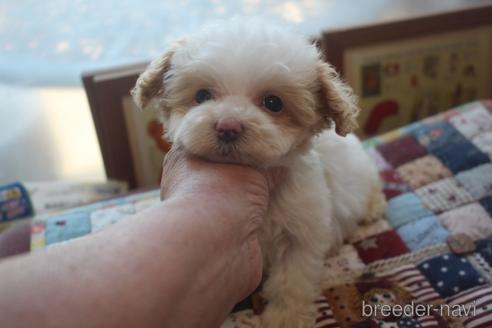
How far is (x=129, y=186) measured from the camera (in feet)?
6.17

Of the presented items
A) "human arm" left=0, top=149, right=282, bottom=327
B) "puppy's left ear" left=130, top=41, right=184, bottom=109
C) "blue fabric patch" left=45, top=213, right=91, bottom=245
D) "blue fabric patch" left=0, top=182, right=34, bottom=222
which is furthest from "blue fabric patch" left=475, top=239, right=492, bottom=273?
"blue fabric patch" left=0, top=182, right=34, bottom=222

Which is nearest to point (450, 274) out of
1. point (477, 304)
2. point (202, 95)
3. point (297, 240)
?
point (477, 304)

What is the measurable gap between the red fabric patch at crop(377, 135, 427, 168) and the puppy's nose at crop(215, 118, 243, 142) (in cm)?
88

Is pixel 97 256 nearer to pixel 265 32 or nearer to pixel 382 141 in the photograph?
pixel 265 32

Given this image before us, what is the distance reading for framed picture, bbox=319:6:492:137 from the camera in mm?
1850

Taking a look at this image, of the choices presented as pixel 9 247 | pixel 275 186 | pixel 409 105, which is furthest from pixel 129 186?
pixel 409 105

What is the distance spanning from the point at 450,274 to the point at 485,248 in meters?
0.14

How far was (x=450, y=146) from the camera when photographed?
156 centimetres

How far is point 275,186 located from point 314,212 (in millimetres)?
110

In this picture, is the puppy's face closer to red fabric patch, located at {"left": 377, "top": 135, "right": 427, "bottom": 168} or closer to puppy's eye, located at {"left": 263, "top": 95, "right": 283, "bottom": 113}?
puppy's eye, located at {"left": 263, "top": 95, "right": 283, "bottom": 113}

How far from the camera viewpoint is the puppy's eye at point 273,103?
1023 mm

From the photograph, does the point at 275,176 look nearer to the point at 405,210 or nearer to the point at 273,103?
the point at 273,103

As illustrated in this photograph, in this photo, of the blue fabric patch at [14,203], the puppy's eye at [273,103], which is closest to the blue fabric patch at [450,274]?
the puppy's eye at [273,103]

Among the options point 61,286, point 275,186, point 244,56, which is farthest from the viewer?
point 275,186
